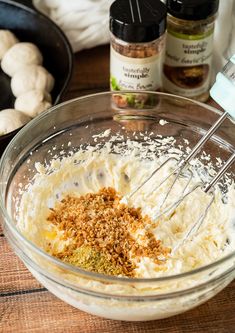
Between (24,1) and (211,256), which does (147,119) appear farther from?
(24,1)

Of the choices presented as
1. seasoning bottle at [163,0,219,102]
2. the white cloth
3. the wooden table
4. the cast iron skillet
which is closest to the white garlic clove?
the cast iron skillet

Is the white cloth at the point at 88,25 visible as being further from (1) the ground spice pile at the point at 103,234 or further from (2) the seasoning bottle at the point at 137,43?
(1) the ground spice pile at the point at 103,234

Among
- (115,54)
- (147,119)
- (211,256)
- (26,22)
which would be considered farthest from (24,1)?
(211,256)

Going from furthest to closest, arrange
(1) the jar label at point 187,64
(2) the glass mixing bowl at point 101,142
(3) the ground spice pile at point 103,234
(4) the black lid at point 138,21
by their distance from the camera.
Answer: (1) the jar label at point 187,64 → (4) the black lid at point 138,21 → (3) the ground spice pile at point 103,234 → (2) the glass mixing bowl at point 101,142

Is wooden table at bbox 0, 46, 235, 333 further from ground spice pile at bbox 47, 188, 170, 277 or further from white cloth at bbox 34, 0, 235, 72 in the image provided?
white cloth at bbox 34, 0, 235, 72

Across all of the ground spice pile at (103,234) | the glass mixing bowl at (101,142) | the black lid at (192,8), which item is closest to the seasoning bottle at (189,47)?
the black lid at (192,8)
